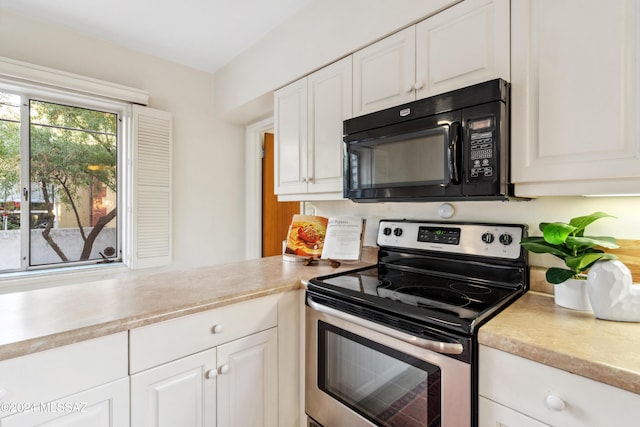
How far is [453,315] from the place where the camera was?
947 mm

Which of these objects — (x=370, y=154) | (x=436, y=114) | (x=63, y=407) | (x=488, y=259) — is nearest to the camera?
(x=63, y=407)

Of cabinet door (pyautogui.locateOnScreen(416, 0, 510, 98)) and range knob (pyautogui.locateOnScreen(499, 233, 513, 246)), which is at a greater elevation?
cabinet door (pyautogui.locateOnScreen(416, 0, 510, 98))

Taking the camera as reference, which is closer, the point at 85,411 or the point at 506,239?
the point at 85,411

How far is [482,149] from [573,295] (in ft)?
1.87

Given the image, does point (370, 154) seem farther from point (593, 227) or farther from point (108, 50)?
point (108, 50)

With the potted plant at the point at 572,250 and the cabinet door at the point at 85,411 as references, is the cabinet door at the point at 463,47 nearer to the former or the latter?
the potted plant at the point at 572,250

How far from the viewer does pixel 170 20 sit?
80.1 inches

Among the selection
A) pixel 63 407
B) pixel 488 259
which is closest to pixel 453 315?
pixel 488 259

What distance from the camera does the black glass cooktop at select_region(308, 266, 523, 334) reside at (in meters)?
0.96

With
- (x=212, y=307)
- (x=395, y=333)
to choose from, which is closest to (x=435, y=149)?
(x=395, y=333)

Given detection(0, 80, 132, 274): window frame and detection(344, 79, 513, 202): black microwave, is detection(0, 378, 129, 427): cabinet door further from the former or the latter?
detection(0, 80, 132, 274): window frame

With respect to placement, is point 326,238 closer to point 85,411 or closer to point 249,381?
point 249,381

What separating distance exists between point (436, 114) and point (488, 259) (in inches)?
26.1

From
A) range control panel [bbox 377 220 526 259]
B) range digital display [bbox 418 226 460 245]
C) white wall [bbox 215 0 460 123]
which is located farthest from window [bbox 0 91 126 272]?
range digital display [bbox 418 226 460 245]
